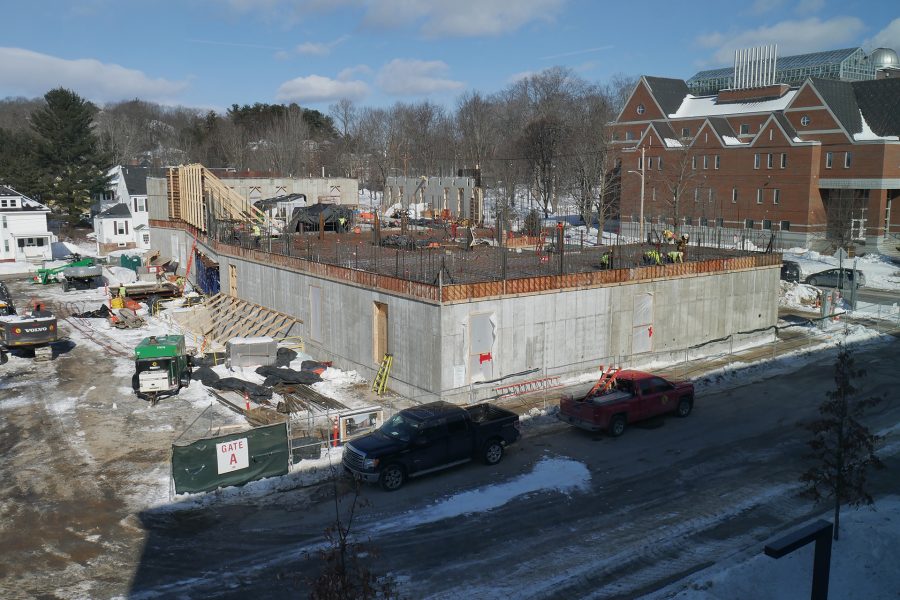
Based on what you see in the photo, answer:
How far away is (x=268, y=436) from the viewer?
56.6 ft

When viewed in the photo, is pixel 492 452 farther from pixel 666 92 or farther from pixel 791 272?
pixel 666 92

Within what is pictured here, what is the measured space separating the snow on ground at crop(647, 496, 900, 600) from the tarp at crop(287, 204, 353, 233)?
3630cm

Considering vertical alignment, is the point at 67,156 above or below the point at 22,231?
above

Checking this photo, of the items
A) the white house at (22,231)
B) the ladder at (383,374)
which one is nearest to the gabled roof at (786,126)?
the ladder at (383,374)

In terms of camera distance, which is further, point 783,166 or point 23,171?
point 23,171

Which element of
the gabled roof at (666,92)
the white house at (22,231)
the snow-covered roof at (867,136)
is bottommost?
the white house at (22,231)

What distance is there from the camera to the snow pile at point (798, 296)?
40.1 meters

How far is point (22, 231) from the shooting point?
6147 cm

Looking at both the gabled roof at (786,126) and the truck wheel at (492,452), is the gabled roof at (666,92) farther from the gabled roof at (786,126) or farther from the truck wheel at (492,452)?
the truck wheel at (492,452)

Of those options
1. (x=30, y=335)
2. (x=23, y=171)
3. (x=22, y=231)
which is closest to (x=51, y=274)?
(x=22, y=231)

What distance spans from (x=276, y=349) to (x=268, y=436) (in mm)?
10667

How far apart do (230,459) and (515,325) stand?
34.2ft

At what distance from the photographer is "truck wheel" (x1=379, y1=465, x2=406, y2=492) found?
16578mm

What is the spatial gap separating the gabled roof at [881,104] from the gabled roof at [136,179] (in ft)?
219
